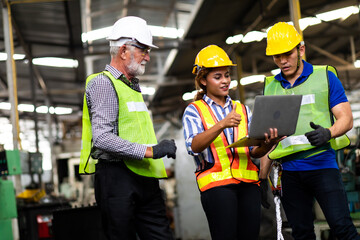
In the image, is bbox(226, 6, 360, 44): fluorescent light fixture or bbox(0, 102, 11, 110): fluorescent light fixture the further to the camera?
bbox(0, 102, 11, 110): fluorescent light fixture

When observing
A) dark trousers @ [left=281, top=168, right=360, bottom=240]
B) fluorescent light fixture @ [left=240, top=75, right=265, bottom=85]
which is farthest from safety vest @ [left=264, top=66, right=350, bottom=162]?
fluorescent light fixture @ [left=240, top=75, right=265, bottom=85]

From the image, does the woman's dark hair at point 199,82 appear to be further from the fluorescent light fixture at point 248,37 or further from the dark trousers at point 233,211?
the fluorescent light fixture at point 248,37

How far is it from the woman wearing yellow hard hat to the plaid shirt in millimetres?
363

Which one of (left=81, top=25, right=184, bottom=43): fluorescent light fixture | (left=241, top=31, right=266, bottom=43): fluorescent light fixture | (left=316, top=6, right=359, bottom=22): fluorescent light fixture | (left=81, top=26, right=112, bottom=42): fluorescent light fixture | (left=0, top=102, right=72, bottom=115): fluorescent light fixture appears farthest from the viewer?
(left=0, top=102, right=72, bottom=115): fluorescent light fixture

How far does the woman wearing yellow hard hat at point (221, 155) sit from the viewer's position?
104 inches

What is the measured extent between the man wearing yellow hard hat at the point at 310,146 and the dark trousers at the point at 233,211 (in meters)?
0.32

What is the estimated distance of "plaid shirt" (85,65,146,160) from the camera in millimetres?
2557

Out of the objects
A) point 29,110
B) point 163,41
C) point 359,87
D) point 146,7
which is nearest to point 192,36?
point 163,41

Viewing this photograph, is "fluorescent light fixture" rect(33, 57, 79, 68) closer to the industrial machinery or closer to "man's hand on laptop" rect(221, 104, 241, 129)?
the industrial machinery

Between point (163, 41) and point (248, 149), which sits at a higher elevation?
point (163, 41)

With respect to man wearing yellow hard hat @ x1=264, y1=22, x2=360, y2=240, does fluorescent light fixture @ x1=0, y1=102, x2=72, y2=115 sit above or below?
above

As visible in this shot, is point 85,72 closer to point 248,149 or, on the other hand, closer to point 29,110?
point 29,110

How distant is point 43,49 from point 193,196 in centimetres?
659

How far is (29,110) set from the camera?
23250 millimetres
